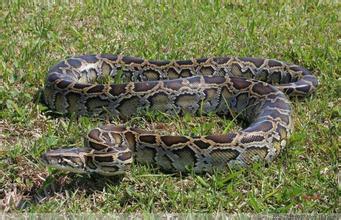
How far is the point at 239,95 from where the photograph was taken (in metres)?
8.84

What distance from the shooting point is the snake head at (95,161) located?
22.2ft

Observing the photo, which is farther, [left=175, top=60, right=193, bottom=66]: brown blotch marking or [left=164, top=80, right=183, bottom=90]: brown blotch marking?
[left=175, top=60, right=193, bottom=66]: brown blotch marking

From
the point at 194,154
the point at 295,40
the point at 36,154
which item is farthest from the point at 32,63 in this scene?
the point at 295,40

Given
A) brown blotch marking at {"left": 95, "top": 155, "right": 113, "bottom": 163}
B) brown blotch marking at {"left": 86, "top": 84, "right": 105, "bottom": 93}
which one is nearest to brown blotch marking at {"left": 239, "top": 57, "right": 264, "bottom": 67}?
brown blotch marking at {"left": 86, "top": 84, "right": 105, "bottom": 93}

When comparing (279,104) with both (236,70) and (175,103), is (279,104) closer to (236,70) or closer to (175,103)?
(175,103)

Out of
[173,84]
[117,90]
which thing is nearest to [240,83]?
[173,84]

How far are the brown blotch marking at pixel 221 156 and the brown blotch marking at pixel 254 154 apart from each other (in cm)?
15

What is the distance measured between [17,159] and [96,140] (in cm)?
91

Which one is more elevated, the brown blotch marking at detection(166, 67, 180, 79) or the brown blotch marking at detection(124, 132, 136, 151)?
the brown blotch marking at detection(124, 132, 136, 151)

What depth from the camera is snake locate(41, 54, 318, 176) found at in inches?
281

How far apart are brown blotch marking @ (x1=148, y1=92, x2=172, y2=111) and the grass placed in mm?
213

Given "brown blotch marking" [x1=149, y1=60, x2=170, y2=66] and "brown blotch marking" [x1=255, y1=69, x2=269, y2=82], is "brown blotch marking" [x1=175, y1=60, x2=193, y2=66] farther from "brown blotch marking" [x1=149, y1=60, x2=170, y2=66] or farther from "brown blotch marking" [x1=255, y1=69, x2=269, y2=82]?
"brown blotch marking" [x1=255, y1=69, x2=269, y2=82]

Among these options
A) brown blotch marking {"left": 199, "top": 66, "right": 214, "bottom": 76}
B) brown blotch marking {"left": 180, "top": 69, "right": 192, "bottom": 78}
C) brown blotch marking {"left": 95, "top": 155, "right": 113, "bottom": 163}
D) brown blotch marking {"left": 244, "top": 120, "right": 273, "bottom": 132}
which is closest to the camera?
brown blotch marking {"left": 95, "top": 155, "right": 113, "bottom": 163}

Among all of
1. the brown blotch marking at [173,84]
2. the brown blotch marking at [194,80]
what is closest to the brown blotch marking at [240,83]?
the brown blotch marking at [194,80]
